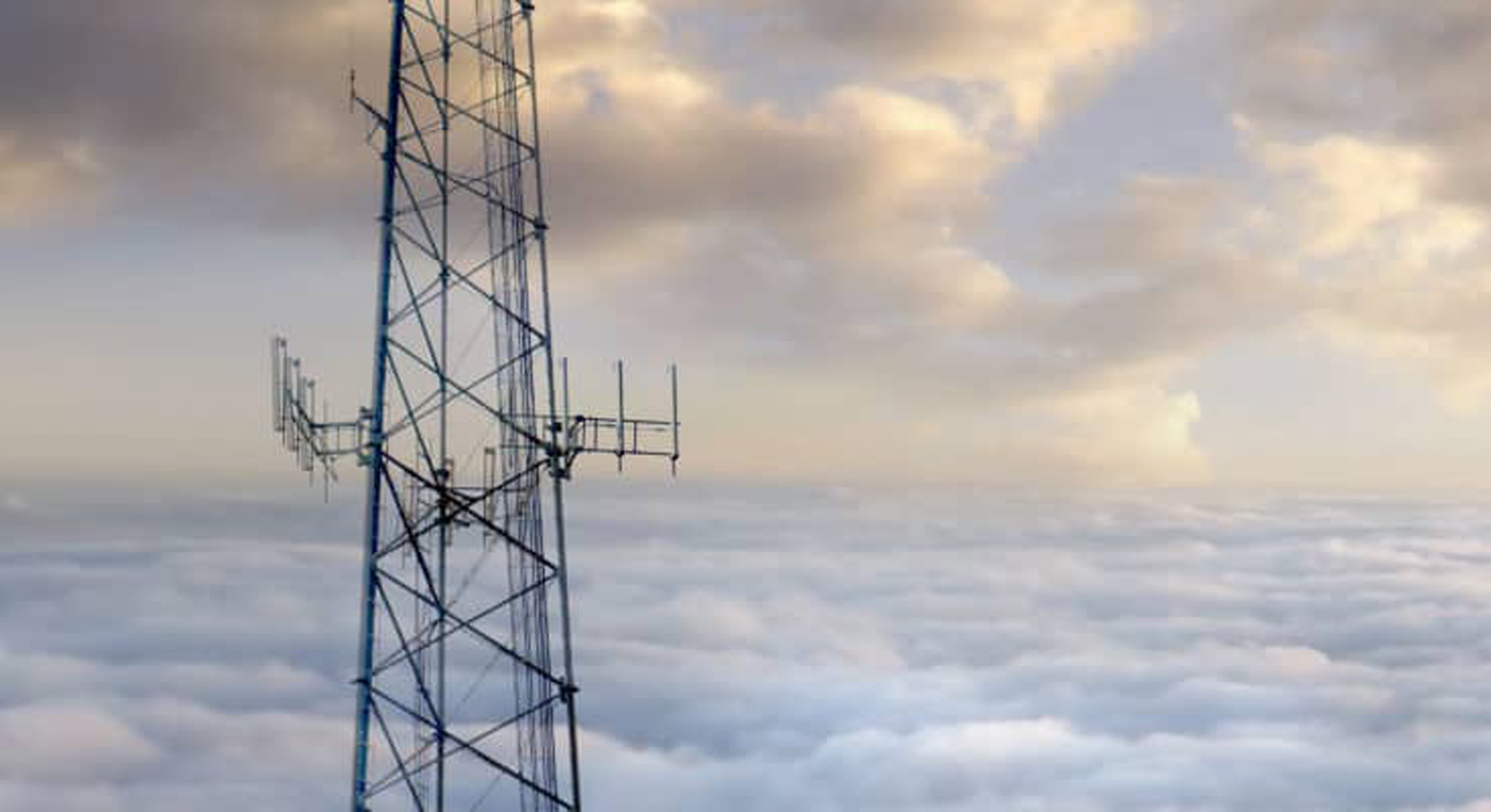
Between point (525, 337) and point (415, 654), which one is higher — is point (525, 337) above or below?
above

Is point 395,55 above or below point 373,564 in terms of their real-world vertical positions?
above

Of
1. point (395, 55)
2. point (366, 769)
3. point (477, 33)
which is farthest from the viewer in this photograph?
point (477, 33)

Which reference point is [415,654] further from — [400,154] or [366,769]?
[400,154]

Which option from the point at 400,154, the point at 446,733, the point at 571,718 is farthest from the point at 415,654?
the point at 400,154

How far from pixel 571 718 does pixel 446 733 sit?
305 centimetres

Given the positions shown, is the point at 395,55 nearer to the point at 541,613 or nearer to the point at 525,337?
the point at 525,337

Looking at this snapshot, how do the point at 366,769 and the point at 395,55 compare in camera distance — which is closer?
the point at 366,769

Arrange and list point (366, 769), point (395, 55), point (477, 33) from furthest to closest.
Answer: point (477, 33)
point (395, 55)
point (366, 769)

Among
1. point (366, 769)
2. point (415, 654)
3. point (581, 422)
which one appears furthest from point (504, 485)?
point (366, 769)

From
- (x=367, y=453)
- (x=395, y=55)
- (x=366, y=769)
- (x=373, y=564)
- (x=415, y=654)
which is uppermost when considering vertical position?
(x=395, y=55)

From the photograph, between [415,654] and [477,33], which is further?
[477,33]

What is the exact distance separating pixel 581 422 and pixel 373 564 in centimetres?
595

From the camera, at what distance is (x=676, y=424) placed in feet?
111

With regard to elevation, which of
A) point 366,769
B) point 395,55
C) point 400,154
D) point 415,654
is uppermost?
point 395,55
